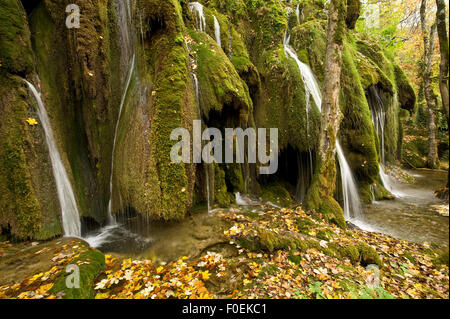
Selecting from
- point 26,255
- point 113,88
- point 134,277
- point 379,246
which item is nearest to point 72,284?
point 134,277

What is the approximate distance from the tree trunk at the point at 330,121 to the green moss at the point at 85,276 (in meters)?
5.10

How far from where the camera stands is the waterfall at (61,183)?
13.8 feet

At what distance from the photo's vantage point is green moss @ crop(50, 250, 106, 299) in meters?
2.51

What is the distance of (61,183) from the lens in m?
4.36

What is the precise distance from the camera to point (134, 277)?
9.92 ft

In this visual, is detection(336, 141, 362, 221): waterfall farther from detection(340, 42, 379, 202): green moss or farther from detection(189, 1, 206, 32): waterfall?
detection(189, 1, 206, 32): waterfall

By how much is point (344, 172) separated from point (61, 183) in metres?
8.82

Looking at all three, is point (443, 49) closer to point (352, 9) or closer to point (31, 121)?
point (31, 121)

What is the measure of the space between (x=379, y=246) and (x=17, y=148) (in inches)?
314

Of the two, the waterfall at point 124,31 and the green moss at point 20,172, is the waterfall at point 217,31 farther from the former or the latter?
the green moss at point 20,172

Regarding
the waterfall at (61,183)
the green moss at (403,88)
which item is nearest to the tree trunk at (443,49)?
the waterfall at (61,183)

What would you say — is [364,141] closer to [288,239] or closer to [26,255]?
[288,239]

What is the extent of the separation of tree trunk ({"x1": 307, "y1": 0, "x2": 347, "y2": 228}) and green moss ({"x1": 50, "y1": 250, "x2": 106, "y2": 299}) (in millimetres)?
5103
